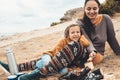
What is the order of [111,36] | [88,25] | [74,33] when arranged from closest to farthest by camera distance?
[74,33], [88,25], [111,36]

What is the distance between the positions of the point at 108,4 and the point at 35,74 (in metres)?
12.1

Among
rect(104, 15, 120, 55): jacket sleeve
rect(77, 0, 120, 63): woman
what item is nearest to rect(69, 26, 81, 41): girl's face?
rect(77, 0, 120, 63): woman

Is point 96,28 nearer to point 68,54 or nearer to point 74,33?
point 74,33

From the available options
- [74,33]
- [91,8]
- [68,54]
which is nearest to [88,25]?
[91,8]

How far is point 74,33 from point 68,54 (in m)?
0.38

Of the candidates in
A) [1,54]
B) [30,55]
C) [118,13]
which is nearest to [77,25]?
[30,55]

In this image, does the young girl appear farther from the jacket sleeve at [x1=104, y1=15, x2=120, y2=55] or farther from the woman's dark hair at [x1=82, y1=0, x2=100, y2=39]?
the jacket sleeve at [x1=104, y1=15, x2=120, y2=55]

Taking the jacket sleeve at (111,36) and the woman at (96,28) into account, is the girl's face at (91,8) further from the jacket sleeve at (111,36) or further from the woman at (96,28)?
the jacket sleeve at (111,36)

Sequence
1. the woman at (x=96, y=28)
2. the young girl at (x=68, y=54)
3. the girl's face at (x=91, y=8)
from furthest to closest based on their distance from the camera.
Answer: the woman at (x=96, y=28), the girl's face at (x=91, y=8), the young girl at (x=68, y=54)

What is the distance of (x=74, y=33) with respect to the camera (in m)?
5.17

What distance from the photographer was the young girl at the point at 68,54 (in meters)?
4.95

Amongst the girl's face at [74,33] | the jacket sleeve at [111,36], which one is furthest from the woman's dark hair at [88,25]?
the girl's face at [74,33]

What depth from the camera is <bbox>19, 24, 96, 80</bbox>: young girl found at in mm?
4949

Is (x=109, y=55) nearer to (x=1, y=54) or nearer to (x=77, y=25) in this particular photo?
(x=77, y=25)
